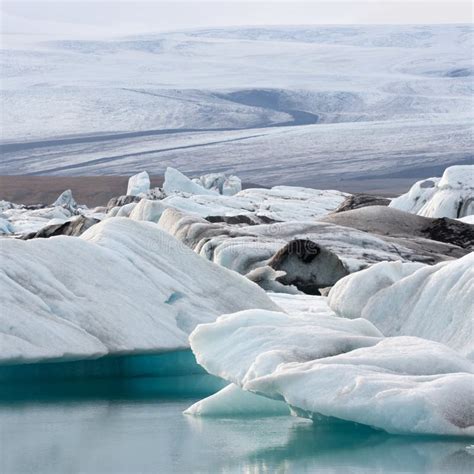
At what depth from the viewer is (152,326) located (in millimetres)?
6934

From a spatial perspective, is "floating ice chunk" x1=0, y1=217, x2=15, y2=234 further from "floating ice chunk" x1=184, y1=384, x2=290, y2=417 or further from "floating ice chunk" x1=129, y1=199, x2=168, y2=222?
"floating ice chunk" x1=184, y1=384, x2=290, y2=417

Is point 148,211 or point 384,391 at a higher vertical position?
point 384,391

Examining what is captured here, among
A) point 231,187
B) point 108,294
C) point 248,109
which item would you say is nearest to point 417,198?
point 231,187

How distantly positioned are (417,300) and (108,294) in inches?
73.9

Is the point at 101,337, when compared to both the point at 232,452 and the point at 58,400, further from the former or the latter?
the point at 232,452

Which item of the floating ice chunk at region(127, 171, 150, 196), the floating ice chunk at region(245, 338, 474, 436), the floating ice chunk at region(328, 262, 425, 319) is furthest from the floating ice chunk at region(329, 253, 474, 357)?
the floating ice chunk at region(127, 171, 150, 196)

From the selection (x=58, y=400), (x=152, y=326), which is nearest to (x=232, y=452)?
(x=58, y=400)

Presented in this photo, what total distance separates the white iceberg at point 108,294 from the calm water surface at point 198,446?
1.84ft

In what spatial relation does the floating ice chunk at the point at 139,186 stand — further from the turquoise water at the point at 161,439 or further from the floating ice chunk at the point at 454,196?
the turquoise water at the point at 161,439

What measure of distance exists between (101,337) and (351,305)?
69.5 inches

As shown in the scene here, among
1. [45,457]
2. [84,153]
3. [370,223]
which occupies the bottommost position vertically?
[84,153]

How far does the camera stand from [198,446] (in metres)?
5.00

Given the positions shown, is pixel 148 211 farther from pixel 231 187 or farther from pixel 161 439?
pixel 231 187

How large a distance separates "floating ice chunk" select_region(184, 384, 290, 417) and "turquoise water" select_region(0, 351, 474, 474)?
3.4 inches
